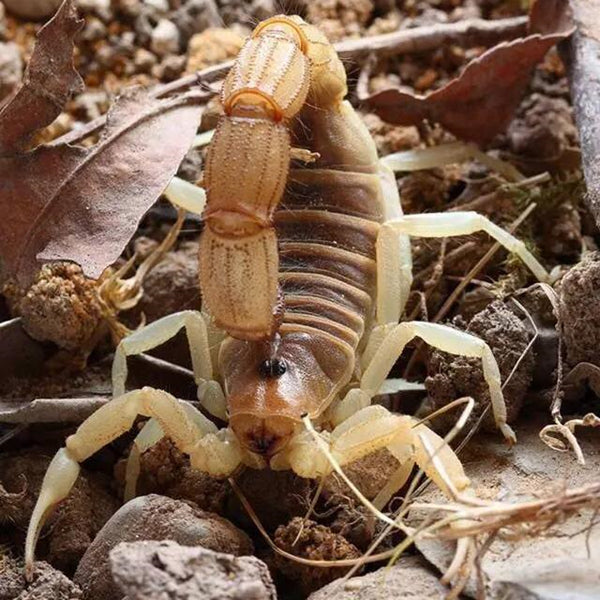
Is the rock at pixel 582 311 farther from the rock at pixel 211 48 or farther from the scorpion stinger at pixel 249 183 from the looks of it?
the rock at pixel 211 48

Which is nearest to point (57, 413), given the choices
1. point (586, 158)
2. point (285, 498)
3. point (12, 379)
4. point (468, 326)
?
point (12, 379)

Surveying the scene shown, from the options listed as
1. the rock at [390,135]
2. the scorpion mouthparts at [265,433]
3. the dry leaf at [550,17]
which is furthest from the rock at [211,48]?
the scorpion mouthparts at [265,433]

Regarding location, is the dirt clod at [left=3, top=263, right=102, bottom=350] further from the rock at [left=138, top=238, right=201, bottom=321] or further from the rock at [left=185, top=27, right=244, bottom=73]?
the rock at [left=185, top=27, right=244, bottom=73]

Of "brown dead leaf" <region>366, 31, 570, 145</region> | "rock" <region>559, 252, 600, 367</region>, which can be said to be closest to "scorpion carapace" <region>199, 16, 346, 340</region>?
"rock" <region>559, 252, 600, 367</region>

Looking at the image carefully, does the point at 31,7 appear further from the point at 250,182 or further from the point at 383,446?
the point at 383,446

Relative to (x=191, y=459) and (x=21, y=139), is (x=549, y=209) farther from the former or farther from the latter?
(x=21, y=139)

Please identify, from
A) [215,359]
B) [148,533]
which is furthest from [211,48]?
[148,533]
